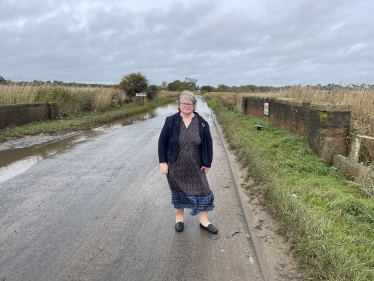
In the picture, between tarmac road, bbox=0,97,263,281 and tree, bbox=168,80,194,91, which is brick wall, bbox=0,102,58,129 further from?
tree, bbox=168,80,194,91

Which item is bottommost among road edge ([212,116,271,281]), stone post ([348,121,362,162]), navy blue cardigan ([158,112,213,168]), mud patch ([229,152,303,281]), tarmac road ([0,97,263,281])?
tarmac road ([0,97,263,281])

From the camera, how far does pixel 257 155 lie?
6.14 m

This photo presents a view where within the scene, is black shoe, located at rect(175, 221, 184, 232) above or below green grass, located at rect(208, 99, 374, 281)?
below

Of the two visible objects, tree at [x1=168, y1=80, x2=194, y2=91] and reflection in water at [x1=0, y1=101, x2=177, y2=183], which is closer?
reflection in water at [x1=0, y1=101, x2=177, y2=183]

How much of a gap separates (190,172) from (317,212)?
1624 mm

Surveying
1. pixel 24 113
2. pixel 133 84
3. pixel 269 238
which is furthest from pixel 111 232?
pixel 133 84

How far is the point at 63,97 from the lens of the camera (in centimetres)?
1745

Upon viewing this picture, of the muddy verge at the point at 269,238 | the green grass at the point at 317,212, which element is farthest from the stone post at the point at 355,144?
the muddy verge at the point at 269,238

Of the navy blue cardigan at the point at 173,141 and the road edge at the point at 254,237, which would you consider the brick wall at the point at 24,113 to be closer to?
the road edge at the point at 254,237

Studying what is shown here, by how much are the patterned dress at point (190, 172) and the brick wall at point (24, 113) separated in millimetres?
11223

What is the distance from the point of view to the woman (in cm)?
328

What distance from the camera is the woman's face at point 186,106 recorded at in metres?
3.23

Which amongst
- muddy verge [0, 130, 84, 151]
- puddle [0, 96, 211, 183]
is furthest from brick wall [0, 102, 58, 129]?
puddle [0, 96, 211, 183]

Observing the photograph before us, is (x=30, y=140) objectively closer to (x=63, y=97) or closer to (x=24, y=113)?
(x=24, y=113)
